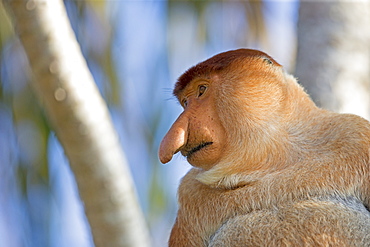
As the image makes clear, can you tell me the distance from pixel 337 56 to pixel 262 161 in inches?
56.9

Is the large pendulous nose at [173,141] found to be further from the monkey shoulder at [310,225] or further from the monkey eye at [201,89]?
the monkey shoulder at [310,225]

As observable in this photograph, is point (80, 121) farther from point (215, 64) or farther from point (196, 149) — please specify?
point (215, 64)

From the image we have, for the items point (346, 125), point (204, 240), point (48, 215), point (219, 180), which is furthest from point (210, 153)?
point (48, 215)

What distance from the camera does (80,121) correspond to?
9.14 ft

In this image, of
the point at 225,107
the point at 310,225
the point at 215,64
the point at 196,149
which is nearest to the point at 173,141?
the point at 196,149

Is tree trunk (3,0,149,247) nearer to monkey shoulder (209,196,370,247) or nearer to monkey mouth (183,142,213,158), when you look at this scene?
monkey mouth (183,142,213,158)

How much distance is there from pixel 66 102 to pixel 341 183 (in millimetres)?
1204

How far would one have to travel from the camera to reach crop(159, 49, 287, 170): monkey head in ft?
9.26

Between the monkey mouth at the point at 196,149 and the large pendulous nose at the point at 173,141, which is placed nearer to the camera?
the large pendulous nose at the point at 173,141

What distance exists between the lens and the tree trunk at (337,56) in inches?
152

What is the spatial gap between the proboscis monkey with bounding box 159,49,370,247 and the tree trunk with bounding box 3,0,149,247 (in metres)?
0.27

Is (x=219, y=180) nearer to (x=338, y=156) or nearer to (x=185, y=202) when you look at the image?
(x=185, y=202)

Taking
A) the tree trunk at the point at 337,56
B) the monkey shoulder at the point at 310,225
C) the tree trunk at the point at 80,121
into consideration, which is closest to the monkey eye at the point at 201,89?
the tree trunk at the point at 80,121

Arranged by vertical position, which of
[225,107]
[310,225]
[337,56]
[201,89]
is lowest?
[310,225]
